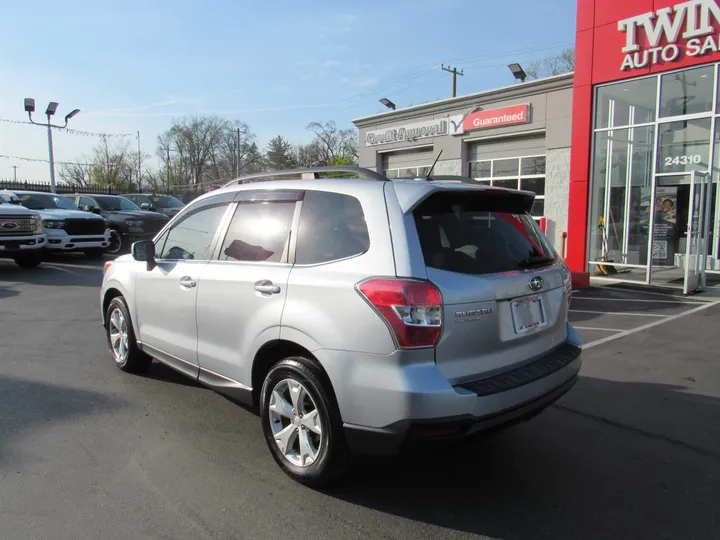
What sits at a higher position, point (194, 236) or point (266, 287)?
point (194, 236)

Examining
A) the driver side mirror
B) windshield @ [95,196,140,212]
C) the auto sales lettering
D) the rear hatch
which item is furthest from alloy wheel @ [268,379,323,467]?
windshield @ [95,196,140,212]

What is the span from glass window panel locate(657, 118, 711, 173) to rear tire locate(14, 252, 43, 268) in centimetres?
1551

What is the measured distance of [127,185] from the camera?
5581 centimetres

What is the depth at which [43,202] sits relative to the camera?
15.0 meters

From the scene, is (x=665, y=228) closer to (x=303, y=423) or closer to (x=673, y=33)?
(x=673, y=33)

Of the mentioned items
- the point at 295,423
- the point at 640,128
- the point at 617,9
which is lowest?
the point at 295,423

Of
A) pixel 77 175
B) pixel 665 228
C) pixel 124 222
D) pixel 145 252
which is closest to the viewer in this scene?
pixel 145 252

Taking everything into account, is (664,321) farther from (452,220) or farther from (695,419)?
(452,220)

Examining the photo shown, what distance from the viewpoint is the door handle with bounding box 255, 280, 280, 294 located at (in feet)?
10.9

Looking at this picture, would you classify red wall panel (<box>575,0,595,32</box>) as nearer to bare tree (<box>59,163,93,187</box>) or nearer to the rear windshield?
the rear windshield

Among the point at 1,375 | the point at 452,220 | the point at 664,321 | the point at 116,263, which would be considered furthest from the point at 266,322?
the point at 664,321

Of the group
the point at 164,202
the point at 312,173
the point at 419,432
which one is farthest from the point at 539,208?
the point at 419,432

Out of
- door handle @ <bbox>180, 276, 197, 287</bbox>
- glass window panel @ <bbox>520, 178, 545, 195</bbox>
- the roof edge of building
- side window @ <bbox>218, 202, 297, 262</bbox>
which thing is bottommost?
door handle @ <bbox>180, 276, 197, 287</bbox>

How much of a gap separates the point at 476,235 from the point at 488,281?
0.36 meters
